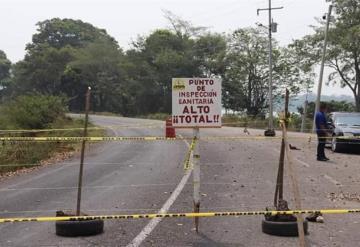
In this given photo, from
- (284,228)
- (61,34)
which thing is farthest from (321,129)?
(61,34)

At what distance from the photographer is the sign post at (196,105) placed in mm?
8336

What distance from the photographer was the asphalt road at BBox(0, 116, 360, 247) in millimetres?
7789

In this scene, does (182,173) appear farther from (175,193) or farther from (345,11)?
(345,11)

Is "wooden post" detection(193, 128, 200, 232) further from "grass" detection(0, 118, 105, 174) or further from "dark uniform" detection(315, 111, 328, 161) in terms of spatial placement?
"dark uniform" detection(315, 111, 328, 161)

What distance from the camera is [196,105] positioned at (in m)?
8.38

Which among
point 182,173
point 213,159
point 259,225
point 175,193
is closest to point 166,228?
point 259,225

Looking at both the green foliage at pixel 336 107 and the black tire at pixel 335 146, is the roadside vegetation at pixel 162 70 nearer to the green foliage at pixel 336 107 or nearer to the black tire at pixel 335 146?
the green foliage at pixel 336 107

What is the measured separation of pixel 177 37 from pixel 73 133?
53487 mm

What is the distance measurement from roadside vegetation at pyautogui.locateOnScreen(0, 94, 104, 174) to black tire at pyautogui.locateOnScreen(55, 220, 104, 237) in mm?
9579

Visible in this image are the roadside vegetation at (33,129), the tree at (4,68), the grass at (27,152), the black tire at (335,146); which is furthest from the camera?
the tree at (4,68)

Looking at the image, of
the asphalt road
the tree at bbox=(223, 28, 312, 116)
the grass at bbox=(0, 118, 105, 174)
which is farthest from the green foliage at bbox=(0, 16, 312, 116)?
the asphalt road

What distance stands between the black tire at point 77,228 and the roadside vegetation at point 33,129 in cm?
958

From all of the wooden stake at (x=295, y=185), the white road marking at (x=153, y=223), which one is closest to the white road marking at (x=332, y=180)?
the white road marking at (x=153, y=223)

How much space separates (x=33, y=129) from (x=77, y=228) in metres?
23.8
